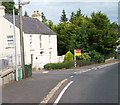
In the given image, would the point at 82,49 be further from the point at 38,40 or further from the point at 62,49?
the point at 38,40

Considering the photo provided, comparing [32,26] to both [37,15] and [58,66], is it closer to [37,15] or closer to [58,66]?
[37,15]

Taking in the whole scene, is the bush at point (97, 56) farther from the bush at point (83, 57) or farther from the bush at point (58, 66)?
the bush at point (58, 66)

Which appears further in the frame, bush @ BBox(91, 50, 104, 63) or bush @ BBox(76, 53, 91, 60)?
bush @ BBox(91, 50, 104, 63)

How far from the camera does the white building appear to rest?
2056 inches

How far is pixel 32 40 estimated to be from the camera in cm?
5431

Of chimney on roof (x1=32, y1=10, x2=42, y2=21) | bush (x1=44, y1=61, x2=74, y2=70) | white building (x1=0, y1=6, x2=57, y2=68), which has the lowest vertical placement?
bush (x1=44, y1=61, x2=74, y2=70)

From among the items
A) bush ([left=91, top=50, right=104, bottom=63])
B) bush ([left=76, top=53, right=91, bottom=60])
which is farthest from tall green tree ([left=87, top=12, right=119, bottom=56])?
bush ([left=76, top=53, right=91, bottom=60])

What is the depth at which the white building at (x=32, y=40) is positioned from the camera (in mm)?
52234

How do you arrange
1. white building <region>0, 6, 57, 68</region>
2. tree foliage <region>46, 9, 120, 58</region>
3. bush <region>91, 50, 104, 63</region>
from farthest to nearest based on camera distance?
tree foliage <region>46, 9, 120, 58</region> → bush <region>91, 50, 104, 63</region> → white building <region>0, 6, 57, 68</region>

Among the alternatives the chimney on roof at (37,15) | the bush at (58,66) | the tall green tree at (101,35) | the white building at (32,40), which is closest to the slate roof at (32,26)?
the white building at (32,40)

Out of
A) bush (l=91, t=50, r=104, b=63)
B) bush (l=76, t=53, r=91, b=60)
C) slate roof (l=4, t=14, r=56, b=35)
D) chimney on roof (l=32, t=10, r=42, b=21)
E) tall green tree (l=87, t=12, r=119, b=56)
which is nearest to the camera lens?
slate roof (l=4, t=14, r=56, b=35)

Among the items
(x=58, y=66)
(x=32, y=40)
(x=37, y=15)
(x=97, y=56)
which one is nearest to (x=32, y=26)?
(x=32, y=40)

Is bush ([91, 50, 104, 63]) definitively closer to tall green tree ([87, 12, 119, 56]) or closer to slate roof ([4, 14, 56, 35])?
tall green tree ([87, 12, 119, 56])

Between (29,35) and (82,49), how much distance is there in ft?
57.9
